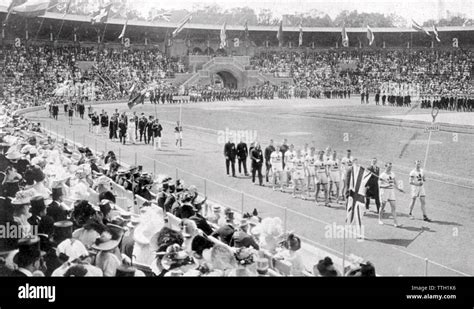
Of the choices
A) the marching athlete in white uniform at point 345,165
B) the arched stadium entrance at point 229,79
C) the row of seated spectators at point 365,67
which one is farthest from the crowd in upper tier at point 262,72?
the marching athlete in white uniform at point 345,165

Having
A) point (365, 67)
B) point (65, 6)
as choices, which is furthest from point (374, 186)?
point (365, 67)

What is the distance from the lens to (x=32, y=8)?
23.2 m

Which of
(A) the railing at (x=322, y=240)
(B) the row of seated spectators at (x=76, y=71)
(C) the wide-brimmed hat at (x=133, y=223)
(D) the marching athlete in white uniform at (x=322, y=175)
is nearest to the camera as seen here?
(C) the wide-brimmed hat at (x=133, y=223)

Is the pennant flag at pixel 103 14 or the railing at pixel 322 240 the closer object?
the railing at pixel 322 240

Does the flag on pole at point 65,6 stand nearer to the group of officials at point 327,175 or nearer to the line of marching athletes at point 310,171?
the group of officials at point 327,175

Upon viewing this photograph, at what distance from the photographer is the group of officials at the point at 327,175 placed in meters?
12.6

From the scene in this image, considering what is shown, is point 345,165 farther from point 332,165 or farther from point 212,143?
point 212,143

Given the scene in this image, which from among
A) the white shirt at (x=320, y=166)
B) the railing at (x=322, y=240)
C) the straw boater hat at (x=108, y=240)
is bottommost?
A: the railing at (x=322, y=240)

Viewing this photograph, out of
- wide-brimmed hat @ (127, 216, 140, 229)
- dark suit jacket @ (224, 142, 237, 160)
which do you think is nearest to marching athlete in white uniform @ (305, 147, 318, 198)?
dark suit jacket @ (224, 142, 237, 160)

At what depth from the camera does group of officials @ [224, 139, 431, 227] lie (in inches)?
496

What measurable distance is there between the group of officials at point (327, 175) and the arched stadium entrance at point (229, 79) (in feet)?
158

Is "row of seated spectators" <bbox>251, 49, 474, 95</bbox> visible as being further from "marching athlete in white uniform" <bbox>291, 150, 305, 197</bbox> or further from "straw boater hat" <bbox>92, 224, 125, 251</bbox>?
"straw boater hat" <bbox>92, 224, 125, 251</bbox>
